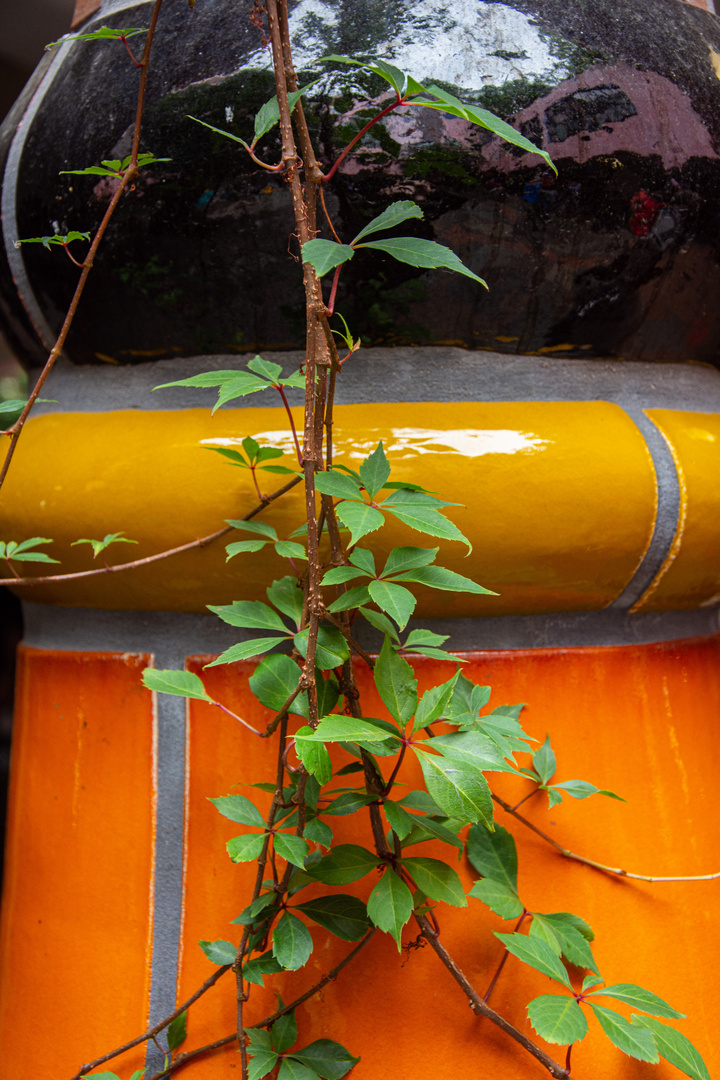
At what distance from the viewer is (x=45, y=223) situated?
650 mm

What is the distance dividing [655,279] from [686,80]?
15 cm

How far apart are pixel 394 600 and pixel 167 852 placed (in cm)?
29

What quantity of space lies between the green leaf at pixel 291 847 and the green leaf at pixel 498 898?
0.13m

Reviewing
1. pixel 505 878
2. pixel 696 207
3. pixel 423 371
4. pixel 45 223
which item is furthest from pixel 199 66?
pixel 505 878

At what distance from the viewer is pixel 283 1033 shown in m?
0.52

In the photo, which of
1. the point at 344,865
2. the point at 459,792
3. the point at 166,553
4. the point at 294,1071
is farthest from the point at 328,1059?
the point at 166,553

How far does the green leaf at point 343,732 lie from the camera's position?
1.31 feet

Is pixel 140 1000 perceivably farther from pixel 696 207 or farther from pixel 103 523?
pixel 696 207

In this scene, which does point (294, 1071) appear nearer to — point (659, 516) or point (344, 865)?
point (344, 865)

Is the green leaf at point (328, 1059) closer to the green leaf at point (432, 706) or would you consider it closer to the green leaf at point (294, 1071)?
the green leaf at point (294, 1071)

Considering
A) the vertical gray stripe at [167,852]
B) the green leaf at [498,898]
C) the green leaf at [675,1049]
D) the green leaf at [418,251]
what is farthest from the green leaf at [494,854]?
the green leaf at [418,251]

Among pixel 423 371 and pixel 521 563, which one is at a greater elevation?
pixel 423 371

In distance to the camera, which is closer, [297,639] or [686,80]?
[297,639]

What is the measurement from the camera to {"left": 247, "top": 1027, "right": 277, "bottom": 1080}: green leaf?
0.49m
